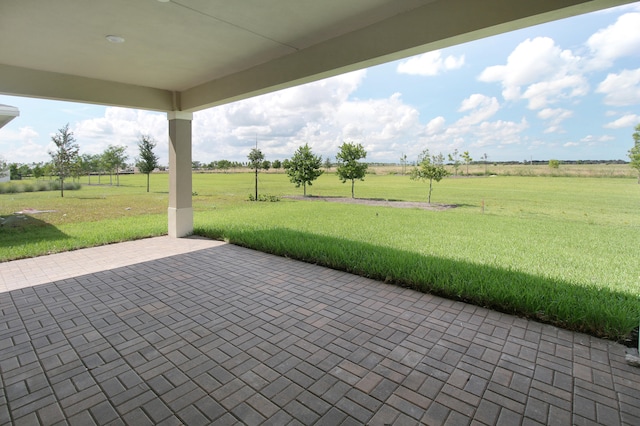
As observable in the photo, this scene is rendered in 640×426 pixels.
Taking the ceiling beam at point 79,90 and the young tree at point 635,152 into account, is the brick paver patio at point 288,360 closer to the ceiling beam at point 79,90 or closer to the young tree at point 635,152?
the ceiling beam at point 79,90

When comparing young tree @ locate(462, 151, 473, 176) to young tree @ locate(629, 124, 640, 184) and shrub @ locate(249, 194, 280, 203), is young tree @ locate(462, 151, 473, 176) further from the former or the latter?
shrub @ locate(249, 194, 280, 203)

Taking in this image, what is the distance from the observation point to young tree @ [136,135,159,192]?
15773 mm

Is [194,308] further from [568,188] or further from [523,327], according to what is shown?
[568,188]

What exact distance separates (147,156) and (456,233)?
49.5 ft

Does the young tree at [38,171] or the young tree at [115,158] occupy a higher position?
the young tree at [115,158]

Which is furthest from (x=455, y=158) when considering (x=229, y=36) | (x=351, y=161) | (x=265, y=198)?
(x=229, y=36)

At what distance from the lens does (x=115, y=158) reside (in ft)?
51.0

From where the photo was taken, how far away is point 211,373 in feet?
7.14

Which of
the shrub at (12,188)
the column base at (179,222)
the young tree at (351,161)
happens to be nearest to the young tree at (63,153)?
the shrub at (12,188)

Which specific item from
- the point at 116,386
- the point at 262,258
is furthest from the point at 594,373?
the point at 262,258

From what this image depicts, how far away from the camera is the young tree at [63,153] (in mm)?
10699

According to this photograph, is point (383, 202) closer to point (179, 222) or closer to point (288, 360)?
point (179, 222)

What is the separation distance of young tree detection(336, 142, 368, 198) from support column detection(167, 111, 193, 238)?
10004mm

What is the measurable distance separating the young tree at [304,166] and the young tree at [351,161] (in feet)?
3.97
